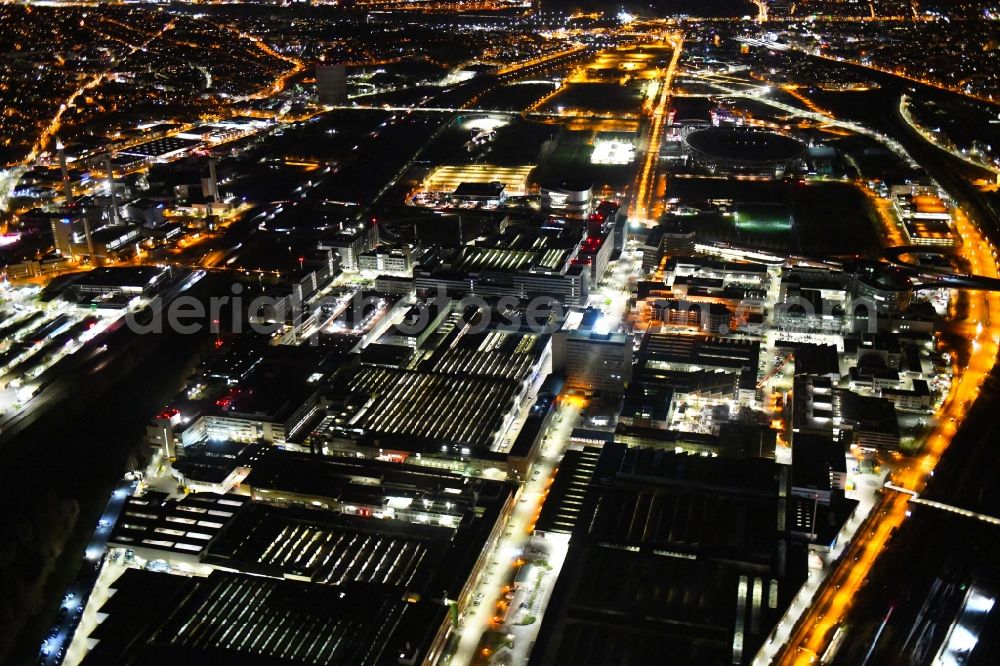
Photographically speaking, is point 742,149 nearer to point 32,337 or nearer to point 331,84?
point 331,84

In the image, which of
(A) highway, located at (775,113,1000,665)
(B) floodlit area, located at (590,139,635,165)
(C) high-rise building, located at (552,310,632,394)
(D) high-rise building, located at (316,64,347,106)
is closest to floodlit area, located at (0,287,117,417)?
(C) high-rise building, located at (552,310,632,394)

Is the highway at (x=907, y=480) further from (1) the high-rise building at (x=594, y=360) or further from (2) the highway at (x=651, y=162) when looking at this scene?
(2) the highway at (x=651, y=162)

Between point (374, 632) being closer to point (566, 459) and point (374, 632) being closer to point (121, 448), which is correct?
point (566, 459)

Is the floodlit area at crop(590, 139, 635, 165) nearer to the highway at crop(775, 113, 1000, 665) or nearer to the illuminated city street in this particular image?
the illuminated city street

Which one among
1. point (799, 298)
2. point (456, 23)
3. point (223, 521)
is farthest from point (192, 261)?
point (456, 23)

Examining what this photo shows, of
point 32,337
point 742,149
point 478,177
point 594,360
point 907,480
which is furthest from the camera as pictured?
point 742,149

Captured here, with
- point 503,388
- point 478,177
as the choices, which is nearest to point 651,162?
point 478,177
